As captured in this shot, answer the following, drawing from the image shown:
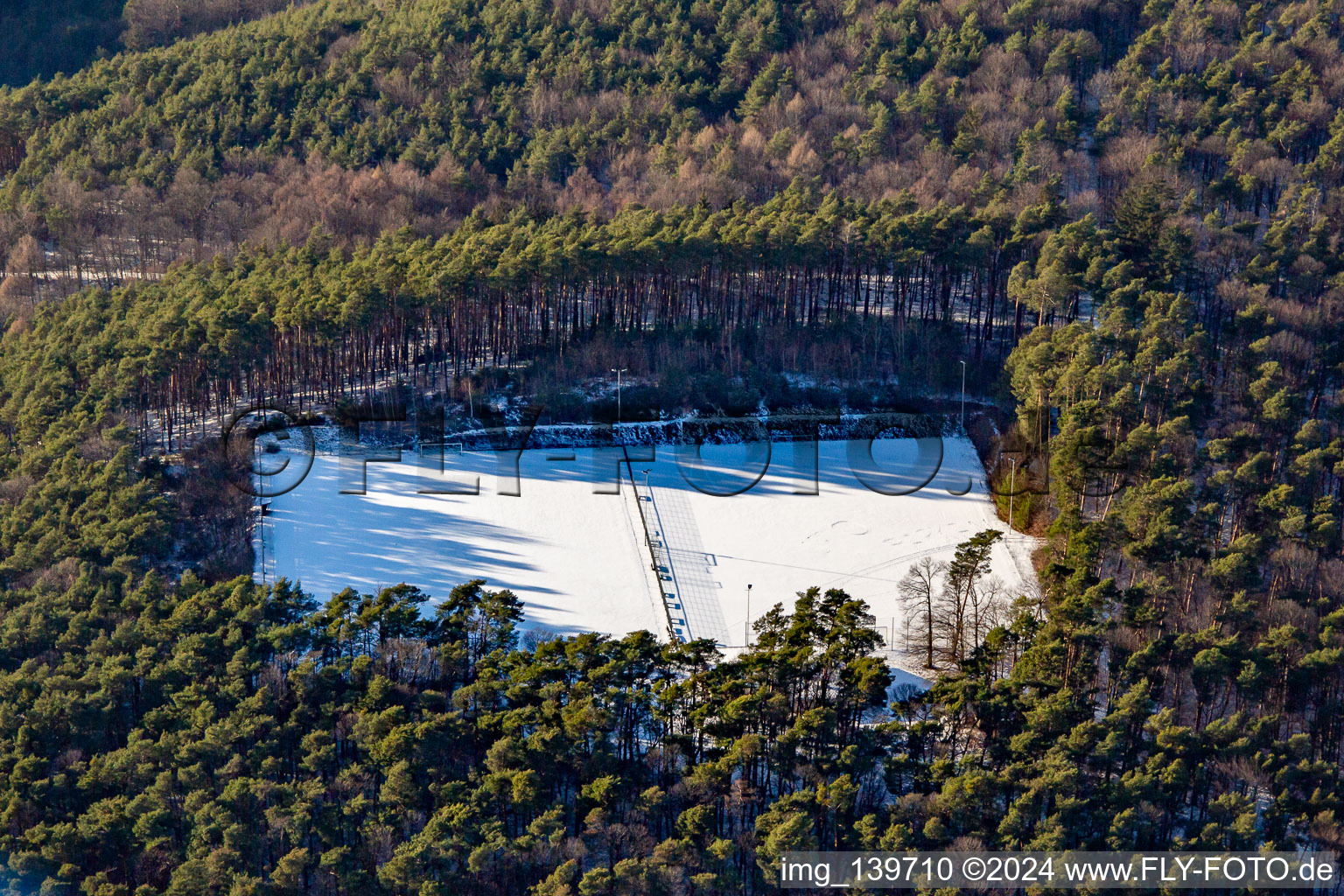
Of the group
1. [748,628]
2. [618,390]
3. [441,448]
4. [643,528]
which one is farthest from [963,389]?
[441,448]

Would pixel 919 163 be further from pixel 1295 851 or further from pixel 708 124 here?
pixel 1295 851

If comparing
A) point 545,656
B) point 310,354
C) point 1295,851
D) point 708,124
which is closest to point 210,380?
point 310,354

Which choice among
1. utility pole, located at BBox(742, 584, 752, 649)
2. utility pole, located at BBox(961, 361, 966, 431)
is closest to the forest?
utility pole, located at BBox(961, 361, 966, 431)

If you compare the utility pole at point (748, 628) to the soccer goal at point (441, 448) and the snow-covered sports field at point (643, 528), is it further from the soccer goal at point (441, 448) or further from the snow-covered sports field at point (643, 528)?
the soccer goal at point (441, 448)

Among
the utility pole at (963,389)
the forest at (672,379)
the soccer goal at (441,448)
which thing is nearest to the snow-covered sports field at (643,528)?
the soccer goal at (441,448)

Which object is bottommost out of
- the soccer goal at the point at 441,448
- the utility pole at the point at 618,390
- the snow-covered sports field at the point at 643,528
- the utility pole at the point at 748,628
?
the utility pole at the point at 748,628

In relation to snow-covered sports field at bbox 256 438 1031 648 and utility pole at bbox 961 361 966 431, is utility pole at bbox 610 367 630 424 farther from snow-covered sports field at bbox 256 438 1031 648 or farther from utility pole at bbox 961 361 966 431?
utility pole at bbox 961 361 966 431
